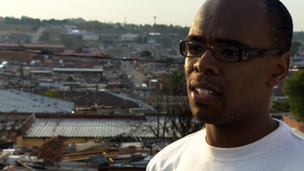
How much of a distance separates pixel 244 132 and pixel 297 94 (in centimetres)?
1860

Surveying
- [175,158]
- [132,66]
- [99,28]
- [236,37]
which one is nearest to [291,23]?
[236,37]

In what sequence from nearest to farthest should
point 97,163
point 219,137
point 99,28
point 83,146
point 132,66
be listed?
1. point 219,137
2. point 97,163
3. point 83,146
4. point 132,66
5. point 99,28

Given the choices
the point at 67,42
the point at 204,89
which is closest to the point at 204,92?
the point at 204,89

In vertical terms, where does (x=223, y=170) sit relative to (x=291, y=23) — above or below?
below

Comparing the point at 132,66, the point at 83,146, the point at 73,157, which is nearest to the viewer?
the point at 73,157

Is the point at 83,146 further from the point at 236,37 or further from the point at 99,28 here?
the point at 99,28

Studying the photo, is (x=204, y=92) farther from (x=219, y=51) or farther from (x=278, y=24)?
(x=278, y=24)

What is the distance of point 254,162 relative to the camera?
36.7 inches

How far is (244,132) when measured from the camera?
3.26ft

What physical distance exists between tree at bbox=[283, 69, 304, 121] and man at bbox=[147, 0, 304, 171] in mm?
17655

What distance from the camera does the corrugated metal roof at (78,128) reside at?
10.8m

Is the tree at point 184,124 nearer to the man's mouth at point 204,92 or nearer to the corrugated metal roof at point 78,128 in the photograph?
the corrugated metal roof at point 78,128

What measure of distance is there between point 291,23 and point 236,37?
0.20 meters

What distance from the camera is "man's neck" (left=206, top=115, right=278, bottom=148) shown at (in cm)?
99
